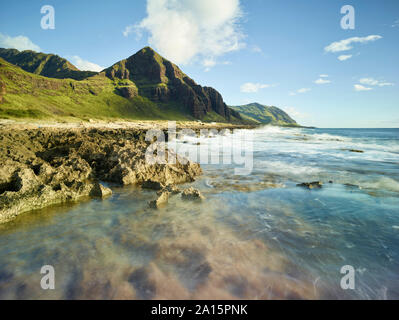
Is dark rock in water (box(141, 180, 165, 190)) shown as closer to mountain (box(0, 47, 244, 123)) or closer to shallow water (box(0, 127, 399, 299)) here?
shallow water (box(0, 127, 399, 299))

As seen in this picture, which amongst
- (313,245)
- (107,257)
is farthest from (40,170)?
(313,245)

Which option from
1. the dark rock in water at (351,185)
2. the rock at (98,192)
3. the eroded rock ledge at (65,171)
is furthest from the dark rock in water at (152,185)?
the dark rock in water at (351,185)

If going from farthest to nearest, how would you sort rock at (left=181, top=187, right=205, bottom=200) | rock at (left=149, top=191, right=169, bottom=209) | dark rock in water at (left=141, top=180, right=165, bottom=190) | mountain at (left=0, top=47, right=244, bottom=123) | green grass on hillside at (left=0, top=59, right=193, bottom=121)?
mountain at (left=0, top=47, right=244, bottom=123) → green grass on hillside at (left=0, top=59, right=193, bottom=121) → dark rock in water at (left=141, top=180, right=165, bottom=190) → rock at (left=181, top=187, right=205, bottom=200) → rock at (left=149, top=191, right=169, bottom=209)

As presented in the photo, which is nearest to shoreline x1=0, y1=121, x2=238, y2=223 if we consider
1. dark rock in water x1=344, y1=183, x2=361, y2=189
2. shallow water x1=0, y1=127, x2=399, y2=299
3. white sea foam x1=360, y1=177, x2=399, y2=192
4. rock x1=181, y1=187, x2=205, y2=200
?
shallow water x1=0, y1=127, x2=399, y2=299

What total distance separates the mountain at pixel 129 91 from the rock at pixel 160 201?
94602 mm

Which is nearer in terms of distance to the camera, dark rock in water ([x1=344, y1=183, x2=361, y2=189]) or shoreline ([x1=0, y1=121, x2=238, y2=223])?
shoreline ([x1=0, y1=121, x2=238, y2=223])

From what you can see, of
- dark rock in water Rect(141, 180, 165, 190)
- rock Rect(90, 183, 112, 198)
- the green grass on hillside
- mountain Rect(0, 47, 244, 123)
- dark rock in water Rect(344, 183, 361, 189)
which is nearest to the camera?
rock Rect(90, 183, 112, 198)

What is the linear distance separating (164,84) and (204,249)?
18679 cm

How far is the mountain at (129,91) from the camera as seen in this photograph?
94500 mm

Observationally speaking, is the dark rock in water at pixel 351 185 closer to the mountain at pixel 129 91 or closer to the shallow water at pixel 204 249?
the shallow water at pixel 204 249

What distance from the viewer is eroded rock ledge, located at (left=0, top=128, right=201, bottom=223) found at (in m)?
4.99

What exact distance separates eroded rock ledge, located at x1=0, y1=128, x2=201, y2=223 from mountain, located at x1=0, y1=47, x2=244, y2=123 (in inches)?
3522

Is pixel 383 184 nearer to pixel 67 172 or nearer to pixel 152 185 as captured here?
pixel 152 185
